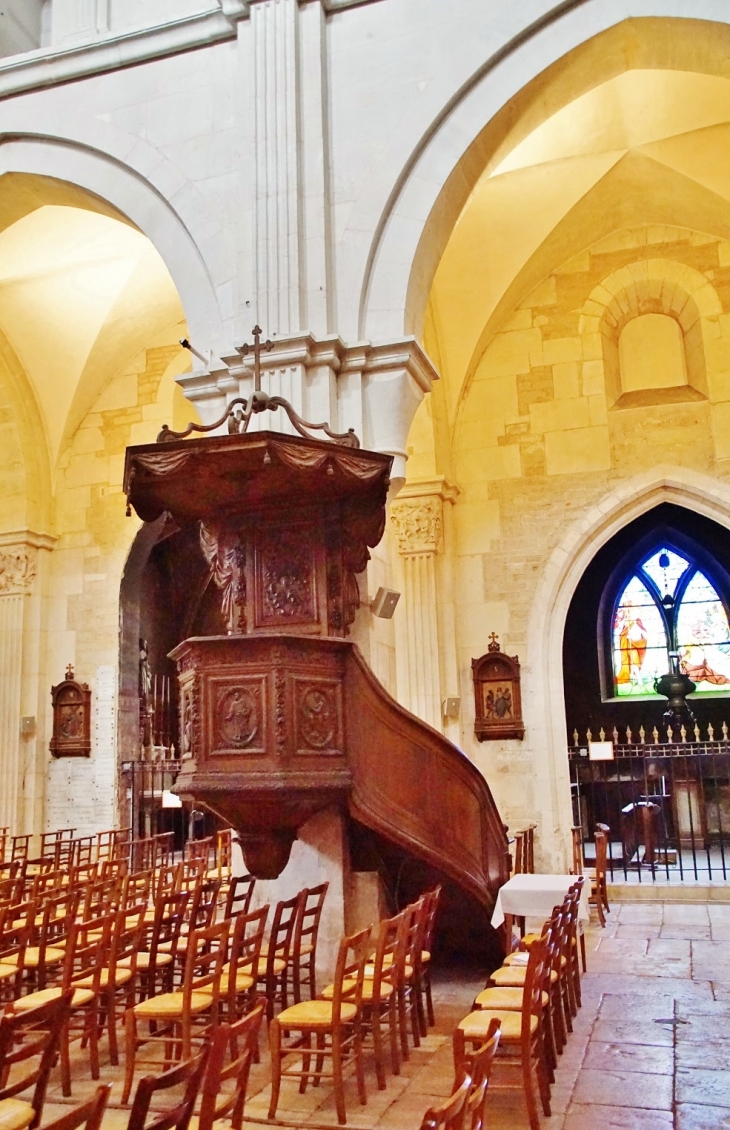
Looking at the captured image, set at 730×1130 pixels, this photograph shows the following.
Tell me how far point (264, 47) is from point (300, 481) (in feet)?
13.8

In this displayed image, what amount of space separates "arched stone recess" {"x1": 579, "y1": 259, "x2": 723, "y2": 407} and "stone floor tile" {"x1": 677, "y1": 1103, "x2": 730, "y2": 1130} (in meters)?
8.59

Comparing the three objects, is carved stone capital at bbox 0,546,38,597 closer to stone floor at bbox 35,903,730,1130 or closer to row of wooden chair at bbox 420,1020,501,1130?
stone floor at bbox 35,903,730,1130

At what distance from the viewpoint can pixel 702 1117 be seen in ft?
12.3

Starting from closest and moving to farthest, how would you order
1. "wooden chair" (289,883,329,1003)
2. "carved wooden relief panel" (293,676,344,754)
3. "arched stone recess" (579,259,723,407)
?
"wooden chair" (289,883,329,1003) < "carved wooden relief panel" (293,676,344,754) < "arched stone recess" (579,259,723,407)

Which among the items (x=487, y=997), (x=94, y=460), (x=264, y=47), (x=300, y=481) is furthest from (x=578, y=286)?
(x=487, y=997)

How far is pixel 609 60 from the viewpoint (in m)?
7.55

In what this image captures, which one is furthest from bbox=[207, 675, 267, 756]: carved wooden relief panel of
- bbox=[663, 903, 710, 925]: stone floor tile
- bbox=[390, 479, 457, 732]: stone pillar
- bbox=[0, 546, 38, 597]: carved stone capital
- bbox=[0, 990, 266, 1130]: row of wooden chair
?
bbox=[0, 546, 38, 597]: carved stone capital

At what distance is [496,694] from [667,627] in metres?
3.33

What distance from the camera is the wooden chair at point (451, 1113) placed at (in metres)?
1.97

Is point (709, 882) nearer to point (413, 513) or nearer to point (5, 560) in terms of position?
point (413, 513)

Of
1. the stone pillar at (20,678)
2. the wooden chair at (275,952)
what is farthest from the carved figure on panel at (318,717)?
the stone pillar at (20,678)

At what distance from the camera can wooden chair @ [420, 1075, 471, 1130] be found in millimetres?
1973

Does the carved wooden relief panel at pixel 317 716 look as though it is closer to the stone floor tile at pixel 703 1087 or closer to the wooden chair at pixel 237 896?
the wooden chair at pixel 237 896

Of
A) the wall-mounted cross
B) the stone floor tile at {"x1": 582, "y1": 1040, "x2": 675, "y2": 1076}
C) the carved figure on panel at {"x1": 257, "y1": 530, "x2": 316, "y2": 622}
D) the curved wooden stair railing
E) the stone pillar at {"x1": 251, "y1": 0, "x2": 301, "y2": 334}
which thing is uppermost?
the stone pillar at {"x1": 251, "y1": 0, "x2": 301, "y2": 334}
